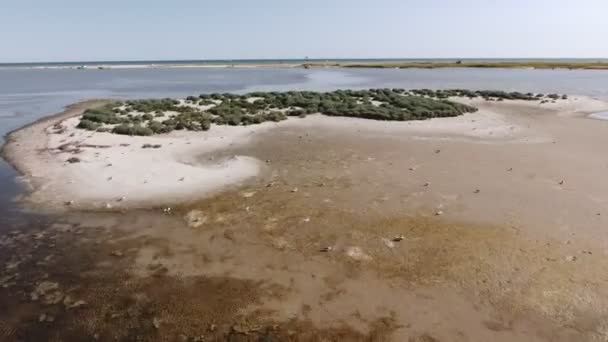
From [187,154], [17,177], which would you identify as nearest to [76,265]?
[17,177]

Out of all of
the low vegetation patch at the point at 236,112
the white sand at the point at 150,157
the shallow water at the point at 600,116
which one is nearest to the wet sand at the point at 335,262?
the white sand at the point at 150,157

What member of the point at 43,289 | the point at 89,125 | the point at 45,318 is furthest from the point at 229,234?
the point at 89,125

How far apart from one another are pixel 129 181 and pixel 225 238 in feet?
19.9

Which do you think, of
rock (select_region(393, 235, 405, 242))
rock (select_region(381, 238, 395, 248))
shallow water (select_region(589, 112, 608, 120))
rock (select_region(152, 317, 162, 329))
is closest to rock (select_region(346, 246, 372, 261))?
rock (select_region(381, 238, 395, 248))

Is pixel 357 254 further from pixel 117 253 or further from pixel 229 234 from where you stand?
pixel 117 253

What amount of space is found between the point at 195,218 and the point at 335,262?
4.60m

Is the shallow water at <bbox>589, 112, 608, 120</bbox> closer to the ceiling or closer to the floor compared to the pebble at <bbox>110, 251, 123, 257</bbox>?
closer to the ceiling

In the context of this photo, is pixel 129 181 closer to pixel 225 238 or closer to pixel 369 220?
pixel 225 238

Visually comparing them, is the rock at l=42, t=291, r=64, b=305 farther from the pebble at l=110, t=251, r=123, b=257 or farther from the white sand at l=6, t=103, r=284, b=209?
the white sand at l=6, t=103, r=284, b=209

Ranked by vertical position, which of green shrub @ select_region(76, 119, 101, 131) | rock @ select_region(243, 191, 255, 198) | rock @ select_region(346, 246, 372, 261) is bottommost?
rock @ select_region(346, 246, 372, 261)

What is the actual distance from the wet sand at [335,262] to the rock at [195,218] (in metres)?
0.06

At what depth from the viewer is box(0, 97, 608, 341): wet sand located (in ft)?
24.3

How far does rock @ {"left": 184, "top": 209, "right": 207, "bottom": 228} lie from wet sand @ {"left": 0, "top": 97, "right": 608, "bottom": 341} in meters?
0.06

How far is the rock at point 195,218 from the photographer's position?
38.0 feet
